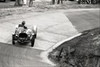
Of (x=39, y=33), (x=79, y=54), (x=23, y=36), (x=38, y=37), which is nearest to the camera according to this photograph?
(x=79, y=54)

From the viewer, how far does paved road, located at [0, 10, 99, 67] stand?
13.7 metres

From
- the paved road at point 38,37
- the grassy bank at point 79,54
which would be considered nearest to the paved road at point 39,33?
the paved road at point 38,37

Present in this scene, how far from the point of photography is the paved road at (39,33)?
1371cm

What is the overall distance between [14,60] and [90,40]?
15.7 feet

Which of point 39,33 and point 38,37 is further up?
point 39,33

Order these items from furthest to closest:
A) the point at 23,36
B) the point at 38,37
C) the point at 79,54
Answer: the point at 38,37 < the point at 23,36 < the point at 79,54

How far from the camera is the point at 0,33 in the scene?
19031 mm

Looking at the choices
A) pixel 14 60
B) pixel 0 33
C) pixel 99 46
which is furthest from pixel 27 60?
pixel 0 33

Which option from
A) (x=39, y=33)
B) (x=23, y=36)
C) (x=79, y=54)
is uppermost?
(x=23, y=36)

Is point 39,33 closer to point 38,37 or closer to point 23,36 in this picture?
point 38,37

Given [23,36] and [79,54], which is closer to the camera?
[79,54]

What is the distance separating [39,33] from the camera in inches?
793

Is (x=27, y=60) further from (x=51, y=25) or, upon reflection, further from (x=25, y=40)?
(x=51, y=25)

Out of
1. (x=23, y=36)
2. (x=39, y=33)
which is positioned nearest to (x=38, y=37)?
(x=39, y=33)
